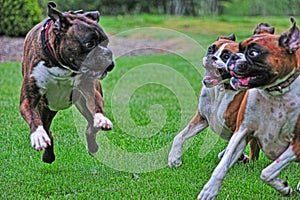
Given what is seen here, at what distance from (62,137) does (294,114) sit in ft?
10.5

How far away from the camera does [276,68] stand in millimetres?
4051

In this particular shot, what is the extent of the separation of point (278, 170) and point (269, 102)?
0.51m

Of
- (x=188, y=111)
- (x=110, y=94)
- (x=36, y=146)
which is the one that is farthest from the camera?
(x=110, y=94)

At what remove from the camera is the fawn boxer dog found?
16.6 feet

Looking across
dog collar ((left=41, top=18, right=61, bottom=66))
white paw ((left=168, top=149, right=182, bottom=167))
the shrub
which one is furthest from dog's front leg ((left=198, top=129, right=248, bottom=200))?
the shrub

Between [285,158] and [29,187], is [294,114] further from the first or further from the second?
[29,187]

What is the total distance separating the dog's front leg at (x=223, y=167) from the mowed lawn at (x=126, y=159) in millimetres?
463

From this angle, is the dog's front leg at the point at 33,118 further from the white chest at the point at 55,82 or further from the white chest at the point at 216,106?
the white chest at the point at 216,106

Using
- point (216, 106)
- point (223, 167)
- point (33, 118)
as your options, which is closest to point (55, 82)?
point (33, 118)

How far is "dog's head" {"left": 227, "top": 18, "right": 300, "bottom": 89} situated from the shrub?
12307 millimetres

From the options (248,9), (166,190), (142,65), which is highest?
(166,190)

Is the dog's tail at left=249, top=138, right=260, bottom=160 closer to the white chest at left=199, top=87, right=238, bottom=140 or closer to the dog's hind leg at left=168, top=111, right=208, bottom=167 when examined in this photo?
the white chest at left=199, top=87, right=238, bottom=140

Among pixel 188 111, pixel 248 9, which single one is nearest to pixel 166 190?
pixel 188 111

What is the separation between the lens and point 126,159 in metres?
5.74
